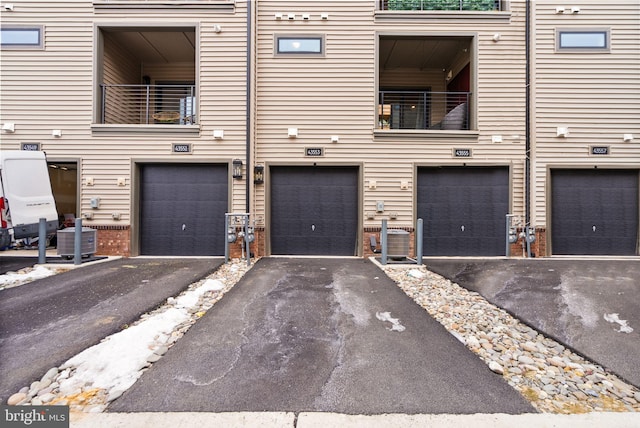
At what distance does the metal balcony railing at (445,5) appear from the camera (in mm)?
8974

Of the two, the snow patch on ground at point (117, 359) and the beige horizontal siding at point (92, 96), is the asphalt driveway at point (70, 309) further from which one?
the beige horizontal siding at point (92, 96)

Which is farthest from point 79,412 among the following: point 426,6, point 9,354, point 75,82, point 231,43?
point 426,6

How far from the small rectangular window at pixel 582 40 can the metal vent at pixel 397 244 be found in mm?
7445

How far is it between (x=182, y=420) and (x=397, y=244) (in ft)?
20.5

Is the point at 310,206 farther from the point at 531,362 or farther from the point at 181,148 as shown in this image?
the point at 531,362

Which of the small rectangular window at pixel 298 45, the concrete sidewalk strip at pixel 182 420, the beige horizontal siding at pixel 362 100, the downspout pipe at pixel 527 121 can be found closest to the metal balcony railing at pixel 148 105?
the beige horizontal siding at pixel 362 100

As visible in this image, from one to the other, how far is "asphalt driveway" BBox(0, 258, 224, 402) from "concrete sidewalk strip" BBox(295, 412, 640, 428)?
250 cm

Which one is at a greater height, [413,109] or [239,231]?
[413,109]

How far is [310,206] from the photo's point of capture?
887 centimetres

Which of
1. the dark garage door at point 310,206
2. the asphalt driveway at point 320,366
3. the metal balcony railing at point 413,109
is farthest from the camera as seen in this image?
the metal balcony railing at point 413,109

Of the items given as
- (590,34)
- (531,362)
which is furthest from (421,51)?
(531,362)

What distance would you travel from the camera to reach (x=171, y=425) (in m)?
1.96

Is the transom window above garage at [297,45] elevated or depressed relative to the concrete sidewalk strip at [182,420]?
elevated

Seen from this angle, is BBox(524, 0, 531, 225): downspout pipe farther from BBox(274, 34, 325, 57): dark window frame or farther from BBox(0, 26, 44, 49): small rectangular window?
BBox(0, 26, 44, 49): small rectangular window
